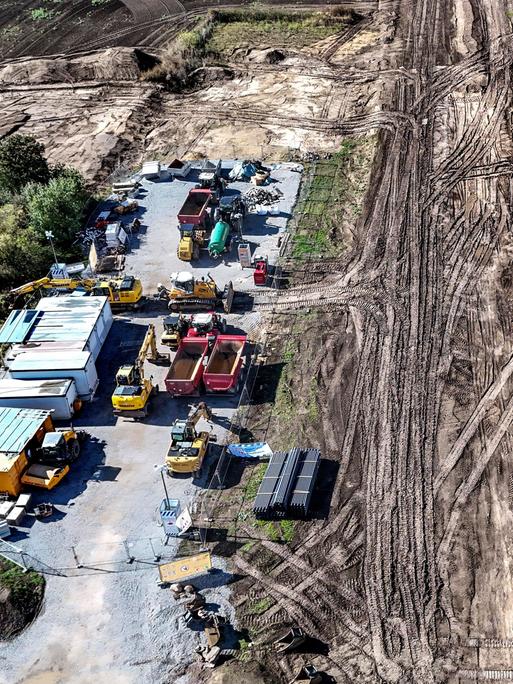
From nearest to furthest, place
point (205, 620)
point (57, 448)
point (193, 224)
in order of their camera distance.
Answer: point (205, 620)
point (57, 448)
point (193, 224)

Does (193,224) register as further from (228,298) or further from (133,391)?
(133,391)

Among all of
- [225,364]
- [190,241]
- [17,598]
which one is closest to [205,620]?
[17,598]

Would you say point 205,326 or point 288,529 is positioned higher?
point 205,326

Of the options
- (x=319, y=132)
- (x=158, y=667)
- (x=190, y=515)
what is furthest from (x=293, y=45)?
(x=158, y=667)

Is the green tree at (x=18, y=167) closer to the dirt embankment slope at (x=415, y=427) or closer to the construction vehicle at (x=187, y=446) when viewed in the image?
the dirt embankment slope at (x=415, y=427)

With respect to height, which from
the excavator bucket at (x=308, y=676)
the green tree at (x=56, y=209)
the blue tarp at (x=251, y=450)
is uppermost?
the green tree at (x=56, y=209)

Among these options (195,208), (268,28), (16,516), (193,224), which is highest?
(268,28)

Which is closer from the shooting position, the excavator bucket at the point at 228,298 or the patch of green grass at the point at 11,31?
the excavator bucket at the point at 228,298

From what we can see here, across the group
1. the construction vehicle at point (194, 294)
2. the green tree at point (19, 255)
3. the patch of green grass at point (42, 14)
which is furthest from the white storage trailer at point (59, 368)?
the patch of green grass at point (42, 14)
